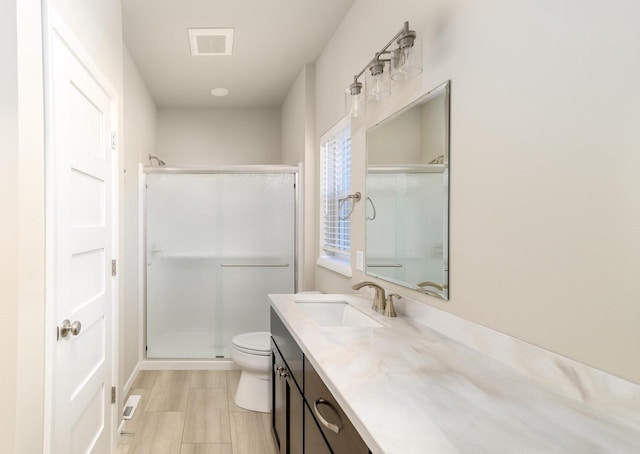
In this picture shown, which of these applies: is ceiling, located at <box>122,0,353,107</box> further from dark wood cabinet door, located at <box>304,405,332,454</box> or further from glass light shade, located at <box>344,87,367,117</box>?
dark wood cabinet door, located at <box>304,405,332,454</box>

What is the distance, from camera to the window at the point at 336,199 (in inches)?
98.4

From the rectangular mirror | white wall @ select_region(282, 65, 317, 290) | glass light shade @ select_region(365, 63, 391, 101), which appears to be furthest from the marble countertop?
white wall @ select_region(282, 65, 317, 290)

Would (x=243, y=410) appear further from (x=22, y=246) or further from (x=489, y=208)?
(x=489, y=208)

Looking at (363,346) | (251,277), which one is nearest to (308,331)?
(363,346)

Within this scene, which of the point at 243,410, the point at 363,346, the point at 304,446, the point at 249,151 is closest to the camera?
the point at 363,346

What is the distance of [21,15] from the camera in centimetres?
106

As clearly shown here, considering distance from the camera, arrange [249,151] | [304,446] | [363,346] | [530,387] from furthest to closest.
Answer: [249,151] → [304,446] → [363,346] → [530,387]

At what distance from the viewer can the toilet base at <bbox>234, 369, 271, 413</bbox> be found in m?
2.48

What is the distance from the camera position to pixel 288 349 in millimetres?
1612

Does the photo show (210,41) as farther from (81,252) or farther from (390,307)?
(390,307)

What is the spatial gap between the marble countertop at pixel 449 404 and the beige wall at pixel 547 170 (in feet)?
0.37

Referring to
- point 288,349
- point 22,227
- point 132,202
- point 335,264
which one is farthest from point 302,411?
point 132,202

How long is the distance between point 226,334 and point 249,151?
2.16m

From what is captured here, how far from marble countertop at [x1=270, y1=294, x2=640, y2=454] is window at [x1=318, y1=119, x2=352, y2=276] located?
1.25 metres
